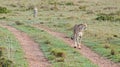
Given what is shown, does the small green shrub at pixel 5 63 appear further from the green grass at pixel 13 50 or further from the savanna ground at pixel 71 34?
the savanna ground at pixel 71 34

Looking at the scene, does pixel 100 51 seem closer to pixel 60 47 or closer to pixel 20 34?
pixel 60 47

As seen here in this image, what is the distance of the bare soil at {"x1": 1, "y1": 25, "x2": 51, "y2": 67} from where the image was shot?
16.5 metres

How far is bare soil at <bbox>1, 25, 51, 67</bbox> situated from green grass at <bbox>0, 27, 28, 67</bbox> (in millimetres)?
266

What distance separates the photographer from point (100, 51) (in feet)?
65.2

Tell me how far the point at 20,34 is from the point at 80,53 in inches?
315

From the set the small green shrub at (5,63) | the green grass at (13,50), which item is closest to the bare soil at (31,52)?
the green grass at (13,50)

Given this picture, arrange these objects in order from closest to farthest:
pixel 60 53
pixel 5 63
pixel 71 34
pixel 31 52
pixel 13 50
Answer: pixel 5 63, pixel 60 53, pixel 31 52, pixel 13 50, pixel 71 34

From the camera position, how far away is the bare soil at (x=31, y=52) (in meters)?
16.5

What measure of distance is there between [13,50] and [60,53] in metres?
2.54

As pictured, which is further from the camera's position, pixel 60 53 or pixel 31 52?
pixel 31 52

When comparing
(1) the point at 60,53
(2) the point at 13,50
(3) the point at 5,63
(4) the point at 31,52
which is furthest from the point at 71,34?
(3) the point at 5,63

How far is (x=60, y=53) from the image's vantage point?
1788cm

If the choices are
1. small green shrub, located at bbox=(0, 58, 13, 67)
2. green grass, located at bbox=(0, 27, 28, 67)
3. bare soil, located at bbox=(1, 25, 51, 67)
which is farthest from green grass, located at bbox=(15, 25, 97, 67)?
small green shrub, located at bbox=(0, 58, 13, 67)

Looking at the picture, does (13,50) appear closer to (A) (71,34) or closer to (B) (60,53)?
(B) (60,53)
